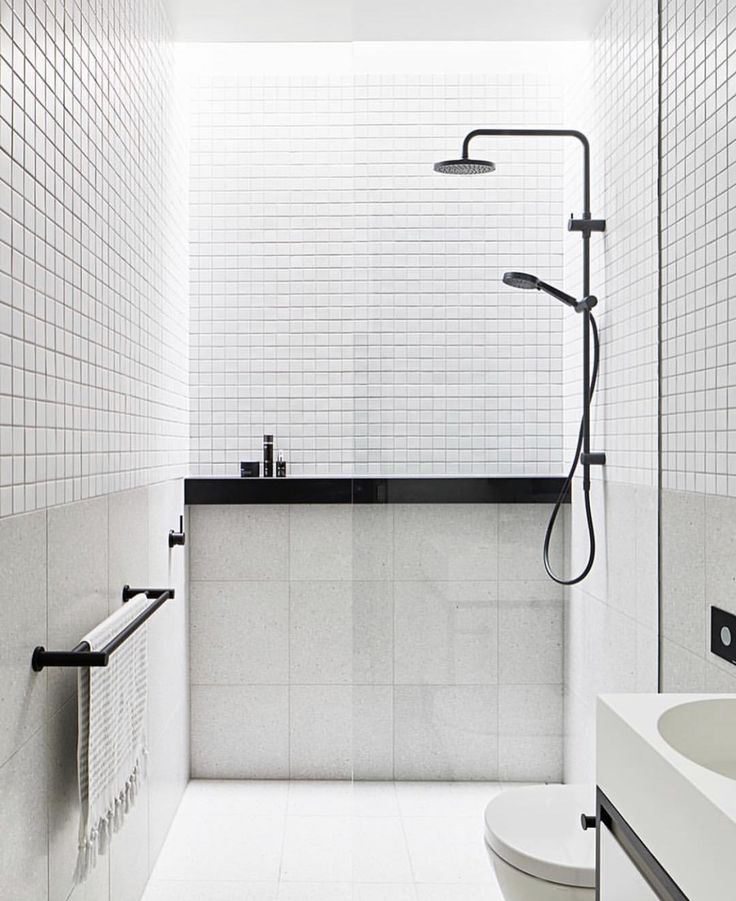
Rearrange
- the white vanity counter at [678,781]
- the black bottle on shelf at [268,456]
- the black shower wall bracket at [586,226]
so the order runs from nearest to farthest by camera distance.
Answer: the white vanity counter at [678,781], the black shower wall bracket at [586,226], the black bottle on shelf at [268,456]

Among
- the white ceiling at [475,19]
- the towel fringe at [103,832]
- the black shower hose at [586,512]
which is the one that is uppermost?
the white ceiling at [475,19]

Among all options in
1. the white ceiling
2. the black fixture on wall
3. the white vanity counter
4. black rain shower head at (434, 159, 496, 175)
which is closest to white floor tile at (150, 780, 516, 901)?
the black fixture on wall

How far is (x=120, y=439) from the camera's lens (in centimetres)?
235

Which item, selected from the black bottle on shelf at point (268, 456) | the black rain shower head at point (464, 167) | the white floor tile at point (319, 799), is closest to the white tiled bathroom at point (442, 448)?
the black rain shower head at point (464, 167)

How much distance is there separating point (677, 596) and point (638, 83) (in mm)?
1287

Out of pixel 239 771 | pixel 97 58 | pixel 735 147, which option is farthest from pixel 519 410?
pixel 239 771

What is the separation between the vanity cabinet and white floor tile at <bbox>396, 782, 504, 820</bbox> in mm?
607

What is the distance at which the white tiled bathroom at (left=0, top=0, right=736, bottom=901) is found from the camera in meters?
1.69

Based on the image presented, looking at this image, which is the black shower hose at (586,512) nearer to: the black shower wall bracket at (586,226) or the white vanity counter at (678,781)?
the black shower wall bracket at (586,226)

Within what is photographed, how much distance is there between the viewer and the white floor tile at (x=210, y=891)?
2.60 metres

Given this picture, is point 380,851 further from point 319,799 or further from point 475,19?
point 475,19

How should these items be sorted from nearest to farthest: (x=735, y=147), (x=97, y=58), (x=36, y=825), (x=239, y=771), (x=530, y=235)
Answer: (x=36, y=825), (x=735, y=147), (x=97, y=58), (x=530, y=235), (x=239, y=771)

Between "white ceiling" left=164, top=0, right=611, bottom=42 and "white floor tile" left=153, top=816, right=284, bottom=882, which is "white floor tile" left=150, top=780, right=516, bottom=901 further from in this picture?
"white ceiling" left=164, top=0, right=611, bottom=42

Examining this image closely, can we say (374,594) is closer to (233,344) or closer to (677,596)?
(677,596)
